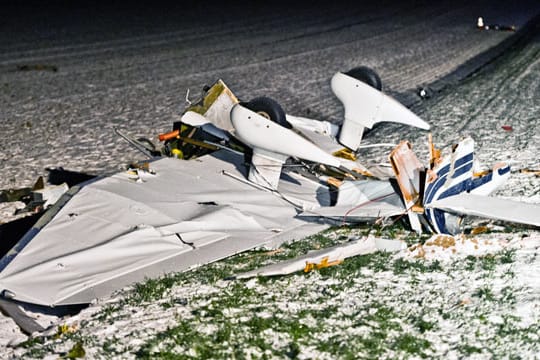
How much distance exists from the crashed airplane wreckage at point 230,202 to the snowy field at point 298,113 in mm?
180

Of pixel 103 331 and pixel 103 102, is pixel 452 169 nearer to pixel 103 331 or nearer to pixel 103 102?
pixel 103 331

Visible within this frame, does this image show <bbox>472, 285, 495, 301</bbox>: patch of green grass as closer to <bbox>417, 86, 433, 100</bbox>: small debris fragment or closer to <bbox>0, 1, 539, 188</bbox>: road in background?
<bbox>0, 1, 539, 188</bbox>: road in background

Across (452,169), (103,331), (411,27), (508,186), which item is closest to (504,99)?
(508,186)

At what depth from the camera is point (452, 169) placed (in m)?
5.95

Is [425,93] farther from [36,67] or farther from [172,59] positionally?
[36,67]

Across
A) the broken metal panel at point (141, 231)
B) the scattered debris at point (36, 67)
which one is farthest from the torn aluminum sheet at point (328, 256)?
the scattered debris at point (36, 67)

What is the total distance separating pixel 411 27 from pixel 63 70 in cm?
1083

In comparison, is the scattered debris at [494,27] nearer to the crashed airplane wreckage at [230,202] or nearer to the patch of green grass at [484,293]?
the crashed airplane wreckage at [230,202]

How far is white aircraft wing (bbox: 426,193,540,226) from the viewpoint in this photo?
18.7ft

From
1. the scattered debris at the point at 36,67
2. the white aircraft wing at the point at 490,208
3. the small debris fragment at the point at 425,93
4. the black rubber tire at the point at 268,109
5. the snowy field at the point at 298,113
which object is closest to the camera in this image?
the snowy field at the point at 298,113

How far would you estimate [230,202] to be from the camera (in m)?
6.21

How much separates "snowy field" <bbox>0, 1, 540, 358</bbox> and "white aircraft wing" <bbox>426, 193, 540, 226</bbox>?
0.15 metres

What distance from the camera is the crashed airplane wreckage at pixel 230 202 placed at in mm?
5113

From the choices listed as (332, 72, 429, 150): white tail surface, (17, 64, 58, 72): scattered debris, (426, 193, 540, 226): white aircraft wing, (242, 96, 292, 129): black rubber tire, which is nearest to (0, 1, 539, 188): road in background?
(17, 64, 58, 72): scattered debris
